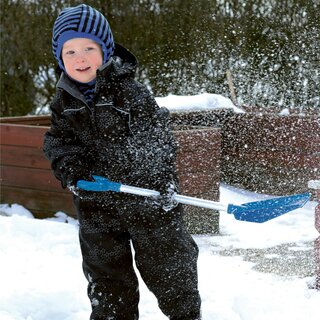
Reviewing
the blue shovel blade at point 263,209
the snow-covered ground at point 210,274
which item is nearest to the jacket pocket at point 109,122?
the blue shovel blade at point 263,209

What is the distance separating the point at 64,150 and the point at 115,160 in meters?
0.19

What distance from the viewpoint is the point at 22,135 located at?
506 cm

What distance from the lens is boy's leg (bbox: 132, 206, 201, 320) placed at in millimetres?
2441

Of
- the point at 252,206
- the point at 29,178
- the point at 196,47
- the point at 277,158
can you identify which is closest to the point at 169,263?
the point at 252,206

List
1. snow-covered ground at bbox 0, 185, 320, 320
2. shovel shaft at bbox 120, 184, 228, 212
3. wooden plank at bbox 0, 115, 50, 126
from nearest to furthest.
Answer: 1. shovel shaft at bbox 120, 184, 228, 212
2. snow-covered ground at bbox 0, 185, 320, 320
3. wooden plank at bbox 0, 115, 50, 126

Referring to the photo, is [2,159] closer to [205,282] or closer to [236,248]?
[236,248]

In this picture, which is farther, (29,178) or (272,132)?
(272,132)

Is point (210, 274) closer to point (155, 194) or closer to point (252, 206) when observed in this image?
point (252, 206)

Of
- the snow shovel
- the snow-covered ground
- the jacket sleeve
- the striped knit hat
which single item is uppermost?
the striped knit hat

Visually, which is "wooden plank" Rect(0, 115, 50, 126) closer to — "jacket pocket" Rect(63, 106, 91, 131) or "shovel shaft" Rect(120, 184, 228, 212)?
"jacket pocket" Rect(63, 106, 91, 131)

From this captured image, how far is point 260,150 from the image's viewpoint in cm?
576

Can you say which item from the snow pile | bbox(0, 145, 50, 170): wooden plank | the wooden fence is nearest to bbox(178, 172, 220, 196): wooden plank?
the wooden fence

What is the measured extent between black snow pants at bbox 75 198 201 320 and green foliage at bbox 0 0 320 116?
516cm

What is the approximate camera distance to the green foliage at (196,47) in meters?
7.58
